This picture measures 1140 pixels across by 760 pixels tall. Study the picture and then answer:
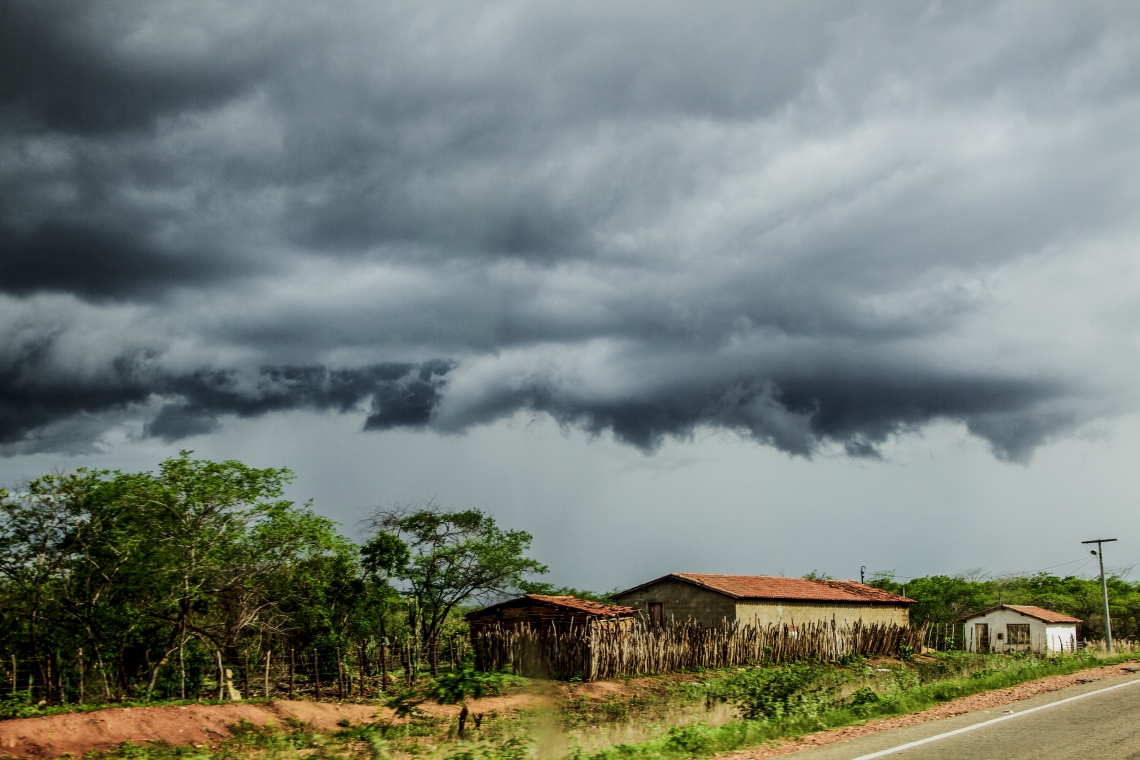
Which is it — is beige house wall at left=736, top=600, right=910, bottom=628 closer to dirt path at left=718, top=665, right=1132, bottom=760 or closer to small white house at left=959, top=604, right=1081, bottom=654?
small white house at left=959, top=604, right=1081, bottom=654

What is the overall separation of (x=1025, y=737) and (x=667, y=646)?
22.8m


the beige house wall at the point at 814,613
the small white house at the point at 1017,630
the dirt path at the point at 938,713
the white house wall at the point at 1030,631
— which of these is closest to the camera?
the dirt path at the point at 938,713

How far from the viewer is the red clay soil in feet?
54.3

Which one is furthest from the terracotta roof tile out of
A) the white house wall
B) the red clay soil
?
the white house wall

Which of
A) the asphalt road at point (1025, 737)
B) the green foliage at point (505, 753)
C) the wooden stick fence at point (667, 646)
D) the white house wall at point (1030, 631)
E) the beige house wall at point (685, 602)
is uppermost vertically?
the green foliage at point (505, 753)

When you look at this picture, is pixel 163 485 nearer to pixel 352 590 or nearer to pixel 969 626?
pixel 352 590

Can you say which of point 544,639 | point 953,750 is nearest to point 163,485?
point 544,639

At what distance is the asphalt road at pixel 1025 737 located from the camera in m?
11.3

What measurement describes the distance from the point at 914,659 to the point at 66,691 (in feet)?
126

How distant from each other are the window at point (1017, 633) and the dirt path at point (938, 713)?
1214 inches

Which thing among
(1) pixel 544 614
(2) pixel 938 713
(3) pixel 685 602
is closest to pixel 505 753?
(2) pixel 938 713

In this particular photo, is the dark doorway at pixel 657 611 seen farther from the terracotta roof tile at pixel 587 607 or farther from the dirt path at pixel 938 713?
the dirt path at pixel 938 713

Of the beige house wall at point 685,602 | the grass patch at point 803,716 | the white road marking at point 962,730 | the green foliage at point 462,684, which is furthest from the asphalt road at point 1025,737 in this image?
the beige house wall at point 685,602

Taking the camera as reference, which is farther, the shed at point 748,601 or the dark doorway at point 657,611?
the dark doorway at point 657,611
